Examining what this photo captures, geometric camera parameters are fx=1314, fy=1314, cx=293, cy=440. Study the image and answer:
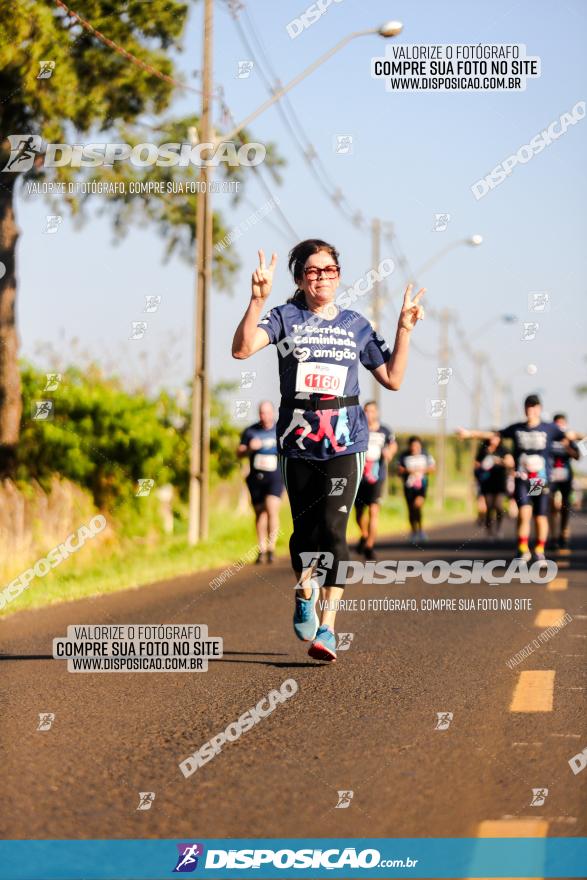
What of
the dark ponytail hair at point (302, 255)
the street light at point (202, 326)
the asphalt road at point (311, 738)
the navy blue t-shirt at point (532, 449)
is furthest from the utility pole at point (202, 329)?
the dark ponytail hair at point (302, 255)

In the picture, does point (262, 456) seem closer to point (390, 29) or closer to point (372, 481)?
point (372, 481)

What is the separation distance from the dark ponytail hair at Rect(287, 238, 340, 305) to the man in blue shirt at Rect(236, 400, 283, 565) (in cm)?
826

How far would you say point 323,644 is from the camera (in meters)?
6.75

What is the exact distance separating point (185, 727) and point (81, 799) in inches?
46.3

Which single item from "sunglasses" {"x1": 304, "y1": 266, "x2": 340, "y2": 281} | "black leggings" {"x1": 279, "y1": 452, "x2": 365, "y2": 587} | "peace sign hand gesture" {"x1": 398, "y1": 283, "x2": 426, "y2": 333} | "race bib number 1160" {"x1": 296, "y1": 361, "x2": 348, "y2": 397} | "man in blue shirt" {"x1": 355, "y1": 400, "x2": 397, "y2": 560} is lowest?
"man in blue shirt" {"x1": 355, "y1": 400, "x2": 397, "y2": 560}

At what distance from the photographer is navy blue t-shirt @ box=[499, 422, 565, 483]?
1399 cm

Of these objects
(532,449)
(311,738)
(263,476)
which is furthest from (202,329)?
(311,738)

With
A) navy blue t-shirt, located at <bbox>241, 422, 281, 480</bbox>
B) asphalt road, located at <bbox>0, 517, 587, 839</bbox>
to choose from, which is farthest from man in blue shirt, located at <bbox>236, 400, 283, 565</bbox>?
asphalt road, located at <bbox>0, 517, 587, 839</bbox>

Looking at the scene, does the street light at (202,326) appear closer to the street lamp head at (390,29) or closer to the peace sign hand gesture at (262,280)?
the street lamp head at (390,29)

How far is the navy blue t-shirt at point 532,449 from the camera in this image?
14.0 metres

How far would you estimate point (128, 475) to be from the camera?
1592 cm

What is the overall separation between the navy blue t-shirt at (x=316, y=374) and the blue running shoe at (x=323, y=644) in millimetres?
916

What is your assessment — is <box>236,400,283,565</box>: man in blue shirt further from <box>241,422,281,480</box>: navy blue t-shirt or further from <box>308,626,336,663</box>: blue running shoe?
<box>308,626,336,663</box>: blue running shoe

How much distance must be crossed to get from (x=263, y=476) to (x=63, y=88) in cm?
477
